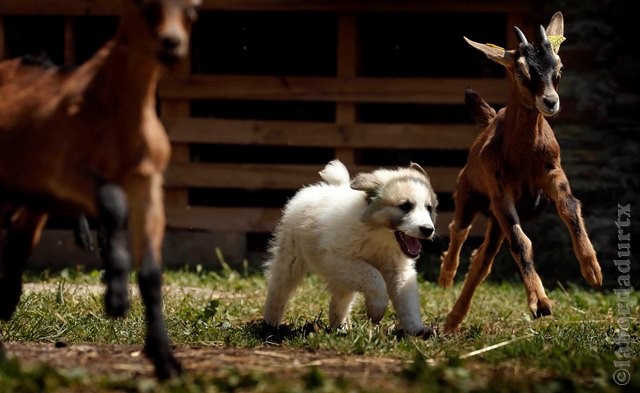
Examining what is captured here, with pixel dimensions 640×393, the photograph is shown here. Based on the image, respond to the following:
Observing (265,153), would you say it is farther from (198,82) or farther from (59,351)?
(59,351)

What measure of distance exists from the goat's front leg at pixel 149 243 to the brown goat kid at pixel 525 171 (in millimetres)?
2836

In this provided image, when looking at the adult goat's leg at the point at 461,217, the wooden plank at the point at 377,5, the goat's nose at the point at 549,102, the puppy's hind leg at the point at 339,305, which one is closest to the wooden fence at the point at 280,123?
the wooden plank at the point at 377,5

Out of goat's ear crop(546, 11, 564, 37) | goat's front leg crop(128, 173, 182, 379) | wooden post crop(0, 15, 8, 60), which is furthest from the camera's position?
wooden post crop(0, 15, 8, 60)

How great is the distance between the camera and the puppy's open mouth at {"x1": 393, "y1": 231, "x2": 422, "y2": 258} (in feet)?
23.4

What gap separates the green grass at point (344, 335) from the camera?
4.51 m

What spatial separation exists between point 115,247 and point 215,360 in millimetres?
922

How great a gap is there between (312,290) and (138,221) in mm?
4835

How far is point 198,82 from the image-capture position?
11.9m

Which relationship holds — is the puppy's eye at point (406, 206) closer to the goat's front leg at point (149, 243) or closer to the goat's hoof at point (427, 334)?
the goat's hoof at point (427, 334)

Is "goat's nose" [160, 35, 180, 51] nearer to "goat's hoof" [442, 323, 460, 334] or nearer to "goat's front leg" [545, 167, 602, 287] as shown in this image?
"goat's front leg" [545, 167, 602, 287]

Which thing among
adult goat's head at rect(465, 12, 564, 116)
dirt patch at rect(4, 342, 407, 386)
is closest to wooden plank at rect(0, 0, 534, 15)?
adult goat's head at rect(465, 12, 564, 116)

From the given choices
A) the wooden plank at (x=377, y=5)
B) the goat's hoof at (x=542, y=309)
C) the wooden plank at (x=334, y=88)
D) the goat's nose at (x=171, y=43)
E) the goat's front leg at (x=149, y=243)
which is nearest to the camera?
the goat's nose at (x=171, y=43)

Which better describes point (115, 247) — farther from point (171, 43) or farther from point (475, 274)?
point (475, 274)

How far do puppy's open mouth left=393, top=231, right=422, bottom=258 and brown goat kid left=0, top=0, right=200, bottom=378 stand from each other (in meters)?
2.58
